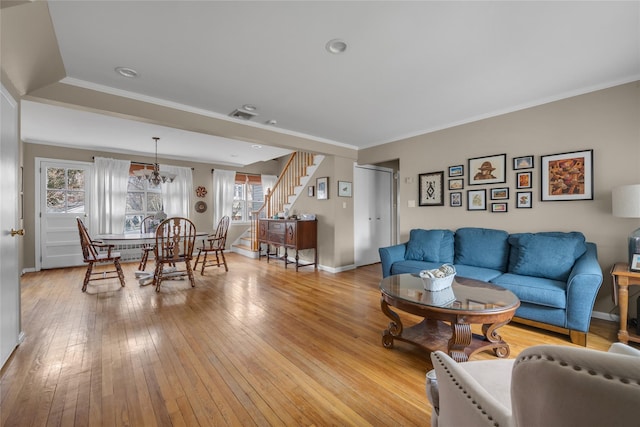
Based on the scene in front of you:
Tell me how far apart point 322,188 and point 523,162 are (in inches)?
123

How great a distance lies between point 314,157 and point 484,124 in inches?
120

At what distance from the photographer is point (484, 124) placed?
141 inches

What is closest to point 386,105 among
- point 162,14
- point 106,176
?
point 162,14

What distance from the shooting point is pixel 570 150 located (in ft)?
9.66

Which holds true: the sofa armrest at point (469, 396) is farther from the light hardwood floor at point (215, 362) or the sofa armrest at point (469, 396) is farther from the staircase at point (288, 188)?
the staircase at point (288, 188)

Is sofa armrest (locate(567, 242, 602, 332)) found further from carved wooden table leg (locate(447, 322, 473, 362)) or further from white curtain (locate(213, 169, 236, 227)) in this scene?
white curtain (locate(213, 169, 236, 227))

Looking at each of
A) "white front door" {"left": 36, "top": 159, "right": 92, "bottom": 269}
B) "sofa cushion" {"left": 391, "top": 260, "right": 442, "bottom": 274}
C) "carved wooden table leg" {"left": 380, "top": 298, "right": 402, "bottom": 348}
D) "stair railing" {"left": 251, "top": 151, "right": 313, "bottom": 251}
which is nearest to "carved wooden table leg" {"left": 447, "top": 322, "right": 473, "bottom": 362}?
"carved wooden table leg" {"left": 380, "top": 298, "right": 402, "bottom": 348}

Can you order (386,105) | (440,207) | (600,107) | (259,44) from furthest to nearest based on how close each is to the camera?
(440,207), (386,105), (600,107), (259,44)

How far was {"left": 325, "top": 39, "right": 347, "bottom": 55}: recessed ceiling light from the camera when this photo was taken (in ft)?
6.70

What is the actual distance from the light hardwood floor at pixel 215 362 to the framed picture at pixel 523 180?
1566mm

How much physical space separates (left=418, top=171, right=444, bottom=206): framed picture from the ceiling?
875 millimetres

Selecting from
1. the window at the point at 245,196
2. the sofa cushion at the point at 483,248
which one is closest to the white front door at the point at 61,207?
the window at the point at 245,196

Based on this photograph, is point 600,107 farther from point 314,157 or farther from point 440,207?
point 314,157

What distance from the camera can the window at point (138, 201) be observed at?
6.08 meters
